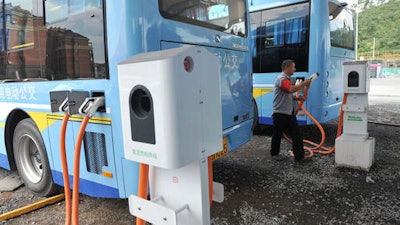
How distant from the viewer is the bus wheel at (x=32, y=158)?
136 inches

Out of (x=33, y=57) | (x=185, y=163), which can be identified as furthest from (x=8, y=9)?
(x=185, y=163)

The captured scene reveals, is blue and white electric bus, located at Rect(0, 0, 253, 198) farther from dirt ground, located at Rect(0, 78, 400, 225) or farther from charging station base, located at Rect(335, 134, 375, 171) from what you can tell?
charging station base, located at Rect(335, 134, 375, 171)

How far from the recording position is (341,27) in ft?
21.4

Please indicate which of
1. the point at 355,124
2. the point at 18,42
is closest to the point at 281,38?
the point at 355,124

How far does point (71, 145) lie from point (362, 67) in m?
3.86

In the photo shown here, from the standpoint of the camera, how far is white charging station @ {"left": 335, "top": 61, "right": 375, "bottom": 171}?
4312 mm

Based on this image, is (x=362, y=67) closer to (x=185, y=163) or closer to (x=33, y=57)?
(x=185, y=163)

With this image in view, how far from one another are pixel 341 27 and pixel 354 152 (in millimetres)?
3278

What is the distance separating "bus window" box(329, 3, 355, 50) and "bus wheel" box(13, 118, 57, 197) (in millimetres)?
5326

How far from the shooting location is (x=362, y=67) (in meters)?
4.35

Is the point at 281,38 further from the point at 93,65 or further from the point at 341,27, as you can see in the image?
the point at 93,65

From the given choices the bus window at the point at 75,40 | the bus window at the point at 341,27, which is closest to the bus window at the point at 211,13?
the bus window at the point at 75,40

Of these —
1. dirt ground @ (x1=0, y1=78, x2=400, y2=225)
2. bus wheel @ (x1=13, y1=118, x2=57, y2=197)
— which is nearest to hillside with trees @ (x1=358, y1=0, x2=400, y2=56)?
dirt ground @ (x1=0, y1=78, x2=400, y2=225)

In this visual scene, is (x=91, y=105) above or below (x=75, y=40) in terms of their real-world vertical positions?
below
